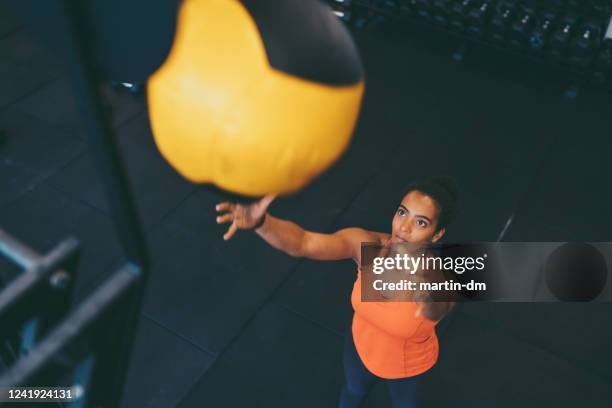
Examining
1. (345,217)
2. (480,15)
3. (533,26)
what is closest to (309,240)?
(345,217)

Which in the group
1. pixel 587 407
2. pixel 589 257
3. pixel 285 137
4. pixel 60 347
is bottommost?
pixel 587 407

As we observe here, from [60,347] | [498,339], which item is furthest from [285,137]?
[498,339]

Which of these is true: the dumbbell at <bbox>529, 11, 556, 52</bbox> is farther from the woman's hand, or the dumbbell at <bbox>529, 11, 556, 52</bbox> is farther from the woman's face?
the woman's hand

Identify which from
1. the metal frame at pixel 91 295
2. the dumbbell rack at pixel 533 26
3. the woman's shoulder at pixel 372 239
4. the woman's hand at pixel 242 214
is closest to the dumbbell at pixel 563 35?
the dumbbell rack at pixel 533 26

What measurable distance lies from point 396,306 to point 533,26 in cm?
365

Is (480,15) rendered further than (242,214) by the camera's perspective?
Yes

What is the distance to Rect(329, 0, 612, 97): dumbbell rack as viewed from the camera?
205 inches

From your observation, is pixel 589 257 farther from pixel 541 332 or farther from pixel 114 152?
pixel 114 152

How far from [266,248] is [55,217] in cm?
134

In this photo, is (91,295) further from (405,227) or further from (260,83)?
(405,227)

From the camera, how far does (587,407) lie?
3584 millimetres

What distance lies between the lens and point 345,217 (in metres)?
4.47

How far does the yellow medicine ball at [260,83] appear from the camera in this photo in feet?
3.49

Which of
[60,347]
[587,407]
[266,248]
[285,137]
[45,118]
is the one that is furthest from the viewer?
[45,118]
